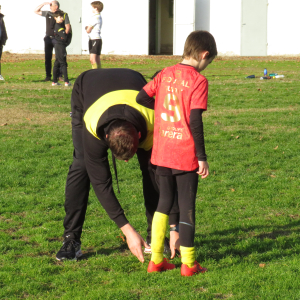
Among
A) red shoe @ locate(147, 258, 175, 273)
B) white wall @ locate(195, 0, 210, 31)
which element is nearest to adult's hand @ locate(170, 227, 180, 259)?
red shoe @ locate(147, 258, 175, 273)

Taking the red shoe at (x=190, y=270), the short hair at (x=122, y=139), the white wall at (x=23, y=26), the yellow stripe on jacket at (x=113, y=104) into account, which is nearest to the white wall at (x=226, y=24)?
the white wall at (x=23, y=26)

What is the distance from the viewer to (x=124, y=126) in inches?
120

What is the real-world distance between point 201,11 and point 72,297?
80.6 ft

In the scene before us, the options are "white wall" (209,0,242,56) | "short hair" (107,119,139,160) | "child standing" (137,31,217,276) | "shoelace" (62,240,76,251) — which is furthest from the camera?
"white wall" (209,0,242,56)

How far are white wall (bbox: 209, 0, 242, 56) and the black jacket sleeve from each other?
23586mm

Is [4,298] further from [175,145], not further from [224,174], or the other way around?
[224,174]

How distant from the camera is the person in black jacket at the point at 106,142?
3.14 m

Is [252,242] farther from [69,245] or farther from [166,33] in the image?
[166,33]

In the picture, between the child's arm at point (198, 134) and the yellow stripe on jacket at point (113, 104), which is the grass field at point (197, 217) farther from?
the yellow stripe on jacket at point (113, 104)

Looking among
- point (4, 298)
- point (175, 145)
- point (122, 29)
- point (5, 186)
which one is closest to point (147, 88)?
point (175, 145)

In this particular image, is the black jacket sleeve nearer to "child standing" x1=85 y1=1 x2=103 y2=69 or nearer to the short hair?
the short hair

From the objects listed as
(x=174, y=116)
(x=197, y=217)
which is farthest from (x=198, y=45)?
(x=197, y=217)

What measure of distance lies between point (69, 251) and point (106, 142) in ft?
4.05

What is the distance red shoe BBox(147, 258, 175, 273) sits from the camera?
369cm
